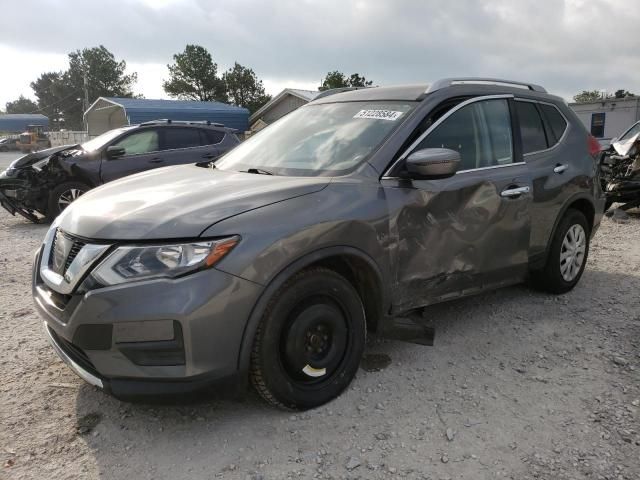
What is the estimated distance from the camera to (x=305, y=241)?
256 centimetres

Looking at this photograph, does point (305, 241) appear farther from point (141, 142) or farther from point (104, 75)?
point (104, 75)

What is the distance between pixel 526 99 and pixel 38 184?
→ 757 cm

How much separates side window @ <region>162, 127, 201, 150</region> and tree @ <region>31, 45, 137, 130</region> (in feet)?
261

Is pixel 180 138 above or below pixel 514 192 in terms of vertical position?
above

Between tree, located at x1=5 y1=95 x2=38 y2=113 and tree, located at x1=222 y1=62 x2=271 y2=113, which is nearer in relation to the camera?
tree, located at x1=222 y1=62 x2=271 y2=113

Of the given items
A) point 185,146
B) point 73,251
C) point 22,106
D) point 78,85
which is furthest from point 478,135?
point 22,106

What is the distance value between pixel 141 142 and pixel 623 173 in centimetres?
848

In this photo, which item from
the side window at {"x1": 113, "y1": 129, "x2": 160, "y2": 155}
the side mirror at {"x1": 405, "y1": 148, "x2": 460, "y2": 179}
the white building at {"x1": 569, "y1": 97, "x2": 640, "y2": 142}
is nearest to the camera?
the side mirror at {"x1": 405, "y1": 148, "x2": 460, "y2": 179}

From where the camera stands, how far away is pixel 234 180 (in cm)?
294

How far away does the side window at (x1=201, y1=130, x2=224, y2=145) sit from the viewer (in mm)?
9250

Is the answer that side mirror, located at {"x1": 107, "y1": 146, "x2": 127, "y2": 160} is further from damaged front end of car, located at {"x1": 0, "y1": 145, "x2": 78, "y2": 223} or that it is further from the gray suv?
the gray suv

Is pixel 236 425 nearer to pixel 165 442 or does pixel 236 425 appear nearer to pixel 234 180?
pixel 165 442

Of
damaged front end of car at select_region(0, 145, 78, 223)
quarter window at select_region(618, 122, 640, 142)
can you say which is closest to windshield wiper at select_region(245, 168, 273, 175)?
damaged front end of car at select_region(0, 145, 78, 223)

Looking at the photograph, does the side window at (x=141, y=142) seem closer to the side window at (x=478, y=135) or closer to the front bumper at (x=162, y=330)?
the side window at (x=478, y=135)
